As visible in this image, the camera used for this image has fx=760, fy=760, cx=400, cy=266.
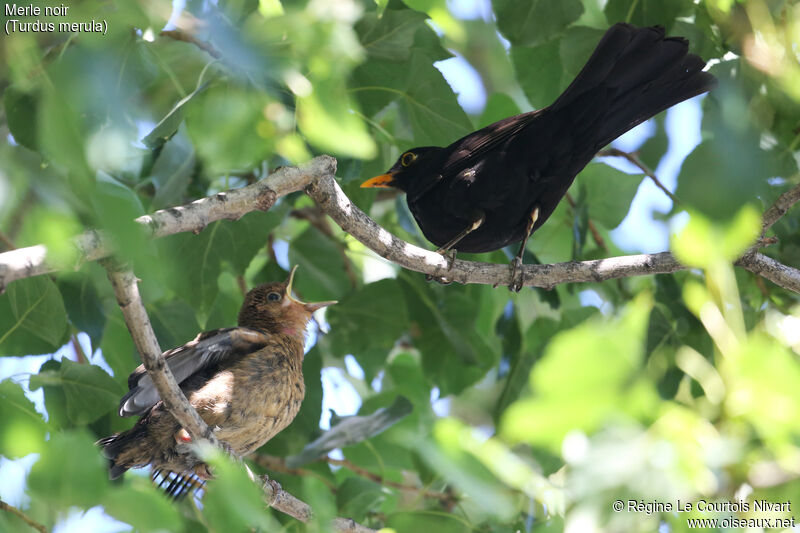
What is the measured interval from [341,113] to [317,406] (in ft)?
11.5

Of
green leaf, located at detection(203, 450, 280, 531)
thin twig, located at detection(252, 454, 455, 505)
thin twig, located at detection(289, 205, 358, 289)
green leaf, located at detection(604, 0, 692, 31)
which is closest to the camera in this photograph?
green leaf, located at detection(203, 450, 280, 531)

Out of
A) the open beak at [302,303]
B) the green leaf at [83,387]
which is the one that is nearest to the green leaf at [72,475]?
the green leaf at [83,387]

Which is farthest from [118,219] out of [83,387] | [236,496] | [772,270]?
[772,270]

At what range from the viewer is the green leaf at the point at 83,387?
3.47 metres

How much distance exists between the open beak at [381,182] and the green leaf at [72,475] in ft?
10.9

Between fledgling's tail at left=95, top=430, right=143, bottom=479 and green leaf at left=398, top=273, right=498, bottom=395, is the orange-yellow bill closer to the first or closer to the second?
green leaf at left=398, top=273, right=498, bottom=395

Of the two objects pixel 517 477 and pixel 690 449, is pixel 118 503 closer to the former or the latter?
pixel 517 477

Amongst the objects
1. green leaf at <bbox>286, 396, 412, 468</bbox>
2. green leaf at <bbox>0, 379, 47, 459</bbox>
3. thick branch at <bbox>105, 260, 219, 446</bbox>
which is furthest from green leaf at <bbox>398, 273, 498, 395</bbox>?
green leaf at <bbox>0, 379, 47, 459</bbox>

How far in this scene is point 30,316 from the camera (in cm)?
338

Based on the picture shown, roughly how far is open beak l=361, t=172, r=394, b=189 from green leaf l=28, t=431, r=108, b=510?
332 cm

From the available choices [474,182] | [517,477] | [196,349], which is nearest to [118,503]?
[517,477]

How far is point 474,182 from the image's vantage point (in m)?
4.24

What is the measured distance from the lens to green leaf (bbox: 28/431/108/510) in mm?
1319

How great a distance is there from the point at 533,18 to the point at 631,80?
2.27 feet
